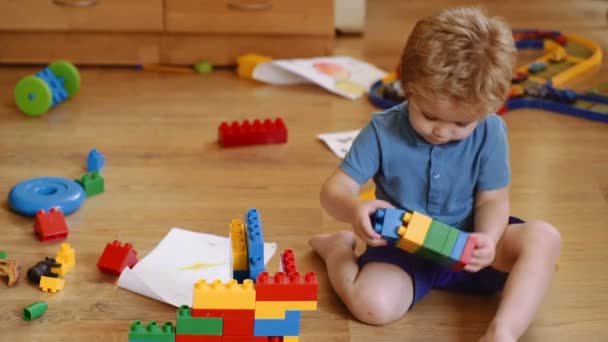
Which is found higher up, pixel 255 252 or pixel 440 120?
pixel 440 120

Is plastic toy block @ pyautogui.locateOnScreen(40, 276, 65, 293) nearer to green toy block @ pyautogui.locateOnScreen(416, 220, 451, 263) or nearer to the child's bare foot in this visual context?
the child's bare foot

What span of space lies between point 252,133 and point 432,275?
668 millimetres

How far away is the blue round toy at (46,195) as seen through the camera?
151cm

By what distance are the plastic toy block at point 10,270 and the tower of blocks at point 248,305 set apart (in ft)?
1.05

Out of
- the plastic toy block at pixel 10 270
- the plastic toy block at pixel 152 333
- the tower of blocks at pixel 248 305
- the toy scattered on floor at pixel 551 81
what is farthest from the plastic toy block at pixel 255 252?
the toy scattered on floor at pixel 551 81

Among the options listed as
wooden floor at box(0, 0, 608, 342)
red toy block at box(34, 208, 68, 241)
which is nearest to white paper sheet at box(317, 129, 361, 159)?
wooden floor at box(0, 0, 608, 342)

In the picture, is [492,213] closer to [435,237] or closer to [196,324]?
[435,237]

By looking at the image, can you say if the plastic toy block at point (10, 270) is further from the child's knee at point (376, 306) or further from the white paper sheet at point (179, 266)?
the child's knee at point (376, 306)

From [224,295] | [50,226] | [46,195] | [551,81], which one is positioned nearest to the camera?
[224,295]

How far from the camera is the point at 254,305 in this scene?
3.49 ft

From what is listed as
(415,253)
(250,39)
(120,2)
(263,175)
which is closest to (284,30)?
(250,39)

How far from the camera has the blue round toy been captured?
4.96 ft

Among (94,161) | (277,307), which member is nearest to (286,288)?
(277,307)

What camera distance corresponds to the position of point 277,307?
1.07 metres
